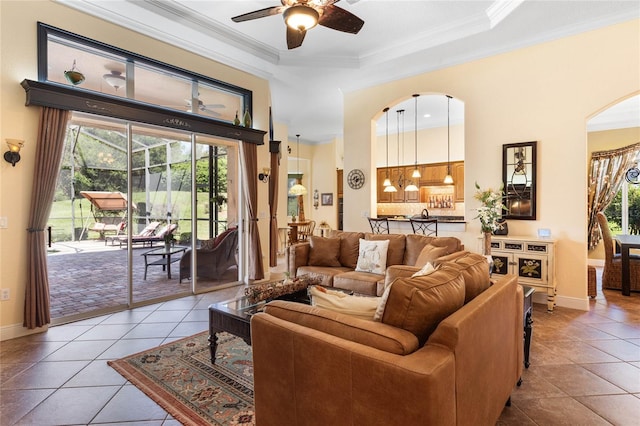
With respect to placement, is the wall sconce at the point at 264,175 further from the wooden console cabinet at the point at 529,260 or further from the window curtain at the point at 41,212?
the wooden console cabinet at the point at 529,260

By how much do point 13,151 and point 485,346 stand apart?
4531 millimetres

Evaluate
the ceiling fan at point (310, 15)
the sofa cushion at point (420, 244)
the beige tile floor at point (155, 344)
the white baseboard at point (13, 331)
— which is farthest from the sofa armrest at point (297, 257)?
the white baseboard at point (13, 331)

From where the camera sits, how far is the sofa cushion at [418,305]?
4.77 ft

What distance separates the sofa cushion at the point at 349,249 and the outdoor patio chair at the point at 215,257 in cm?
206

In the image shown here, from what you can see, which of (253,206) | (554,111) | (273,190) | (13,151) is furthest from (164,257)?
(554,111)

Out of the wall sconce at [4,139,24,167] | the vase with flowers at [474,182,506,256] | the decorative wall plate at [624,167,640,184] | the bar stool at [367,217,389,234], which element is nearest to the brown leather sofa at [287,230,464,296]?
the vase with flowers at [474,182,506,256]

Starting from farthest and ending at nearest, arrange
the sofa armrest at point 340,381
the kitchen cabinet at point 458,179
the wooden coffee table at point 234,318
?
the kitchen cabinet at point 458,179
the wooden coffee table at point 234,318
the sofa armrest at point 340,381

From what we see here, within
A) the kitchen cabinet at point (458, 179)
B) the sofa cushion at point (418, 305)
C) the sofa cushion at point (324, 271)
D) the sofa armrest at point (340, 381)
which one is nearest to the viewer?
the sofa armrest at point (340, 381)

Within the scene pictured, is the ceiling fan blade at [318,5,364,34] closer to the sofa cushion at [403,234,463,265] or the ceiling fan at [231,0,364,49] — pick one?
the ceiling fan at [231,0,364,49]

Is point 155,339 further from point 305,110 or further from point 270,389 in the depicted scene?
point 305,110

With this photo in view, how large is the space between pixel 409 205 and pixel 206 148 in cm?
652

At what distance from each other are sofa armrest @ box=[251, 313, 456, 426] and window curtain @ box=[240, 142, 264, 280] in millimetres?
4132

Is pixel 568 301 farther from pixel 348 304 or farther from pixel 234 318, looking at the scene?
pixel 234 318

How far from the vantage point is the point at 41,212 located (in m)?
3.56
